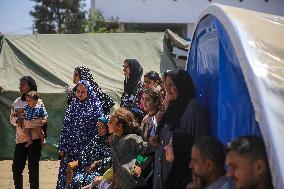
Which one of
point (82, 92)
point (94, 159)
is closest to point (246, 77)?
point (94, 159)

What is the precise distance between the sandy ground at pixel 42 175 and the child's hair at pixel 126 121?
3272 mm

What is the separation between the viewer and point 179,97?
3.26 meters

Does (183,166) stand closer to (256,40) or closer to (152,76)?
(256,40)

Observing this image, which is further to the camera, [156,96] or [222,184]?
[156,96]

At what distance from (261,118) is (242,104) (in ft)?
1.49

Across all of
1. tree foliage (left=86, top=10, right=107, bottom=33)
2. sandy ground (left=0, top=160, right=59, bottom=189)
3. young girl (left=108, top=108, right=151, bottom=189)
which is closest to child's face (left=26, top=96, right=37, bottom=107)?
sandy ground (left=0, top=160, right=59, bottom=189)

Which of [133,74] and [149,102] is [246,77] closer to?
[149,102]

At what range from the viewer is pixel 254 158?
7.29 ft

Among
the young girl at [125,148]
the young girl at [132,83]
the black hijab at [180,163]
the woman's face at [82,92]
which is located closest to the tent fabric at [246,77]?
the black hijab at [180,163]

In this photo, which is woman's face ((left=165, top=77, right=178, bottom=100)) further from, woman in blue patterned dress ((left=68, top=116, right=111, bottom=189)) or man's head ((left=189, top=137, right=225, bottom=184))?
woman in blue patterned dress ((left=68, top=116, right=111, bottom=189))

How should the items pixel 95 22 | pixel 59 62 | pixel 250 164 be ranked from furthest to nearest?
1. pixel 95 22
2. pixel 59 62
3. pixel 250 164

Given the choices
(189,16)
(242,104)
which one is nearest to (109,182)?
(242,104)

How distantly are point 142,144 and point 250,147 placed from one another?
6.95ft

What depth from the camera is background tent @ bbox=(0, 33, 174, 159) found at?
947 centimetres
